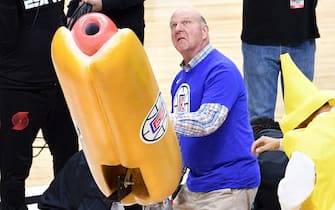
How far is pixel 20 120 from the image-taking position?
343 cm

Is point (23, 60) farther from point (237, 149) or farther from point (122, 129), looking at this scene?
point (122, 129)

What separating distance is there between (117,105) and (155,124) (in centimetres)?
15

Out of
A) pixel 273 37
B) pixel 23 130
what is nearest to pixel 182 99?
pixel 23 130

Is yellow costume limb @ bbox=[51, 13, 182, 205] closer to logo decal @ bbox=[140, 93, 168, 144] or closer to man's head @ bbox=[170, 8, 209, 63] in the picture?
logo decal @ bbox=[140, 93, 168, 144]

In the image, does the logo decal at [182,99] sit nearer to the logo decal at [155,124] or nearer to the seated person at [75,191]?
the seated person at [75,191]

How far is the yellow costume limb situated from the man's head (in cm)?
69

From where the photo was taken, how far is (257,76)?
400 centimetres

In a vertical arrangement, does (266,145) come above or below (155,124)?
below

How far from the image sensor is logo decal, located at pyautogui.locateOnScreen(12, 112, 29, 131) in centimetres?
341

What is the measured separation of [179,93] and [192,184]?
35 centimetres

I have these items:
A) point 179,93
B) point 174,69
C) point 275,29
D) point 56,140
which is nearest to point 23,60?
point 56,140

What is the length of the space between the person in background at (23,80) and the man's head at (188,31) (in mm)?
732

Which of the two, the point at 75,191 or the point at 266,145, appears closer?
the point at 266,145

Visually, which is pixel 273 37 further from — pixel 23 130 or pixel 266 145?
pixel 266 145
